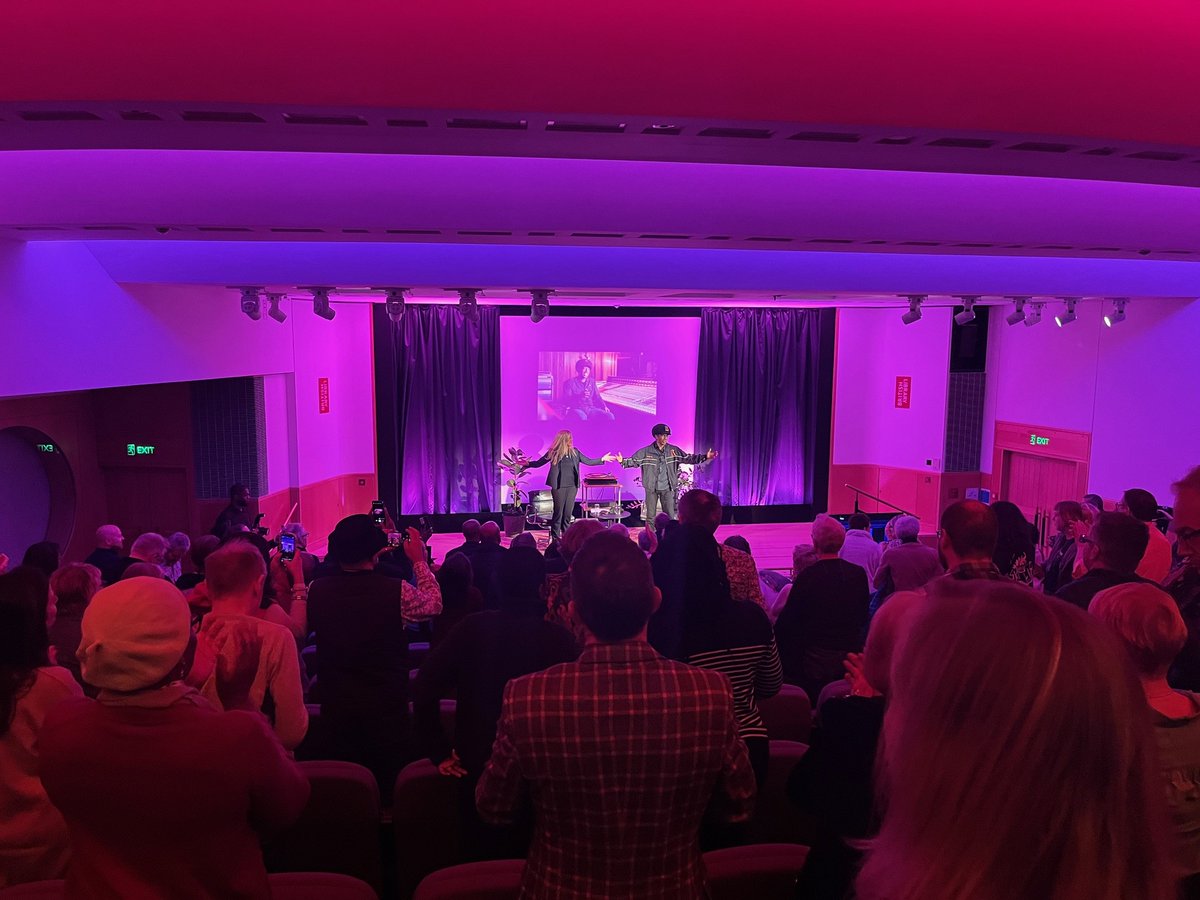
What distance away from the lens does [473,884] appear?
5.29 feet

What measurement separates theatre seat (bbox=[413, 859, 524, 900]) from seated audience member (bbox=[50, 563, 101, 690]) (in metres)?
1.98

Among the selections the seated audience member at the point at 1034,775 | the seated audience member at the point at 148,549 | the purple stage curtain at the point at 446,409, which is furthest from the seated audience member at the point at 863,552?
the purple stage curtain at the point at 446,409

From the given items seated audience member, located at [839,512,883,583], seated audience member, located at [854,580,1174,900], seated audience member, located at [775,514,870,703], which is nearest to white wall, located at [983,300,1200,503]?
seated audience member, located at [839,512,883,583]

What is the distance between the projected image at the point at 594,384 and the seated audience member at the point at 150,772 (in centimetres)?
1057

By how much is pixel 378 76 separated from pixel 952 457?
34.6 ft

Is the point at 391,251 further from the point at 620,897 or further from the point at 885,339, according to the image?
Answer: the point at 885,339

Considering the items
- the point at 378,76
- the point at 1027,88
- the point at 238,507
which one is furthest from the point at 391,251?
the point at 1027,88

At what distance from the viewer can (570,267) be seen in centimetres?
572

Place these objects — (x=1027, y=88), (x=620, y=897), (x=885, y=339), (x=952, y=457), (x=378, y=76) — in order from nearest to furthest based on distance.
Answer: (x=620, y=897)
(x=378, y=76)
(x=1027, y=88)
(x=952, y=457)
(x=885, y=339)

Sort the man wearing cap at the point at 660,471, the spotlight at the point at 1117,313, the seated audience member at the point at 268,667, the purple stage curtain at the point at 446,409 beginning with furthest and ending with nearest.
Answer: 1. the purple stage curtain at the point at 446,409
2. the man wearing cap at the point at 660,471
3. the spotlight at the point at 1117,313
4. the seated audience member at the point at 268,667

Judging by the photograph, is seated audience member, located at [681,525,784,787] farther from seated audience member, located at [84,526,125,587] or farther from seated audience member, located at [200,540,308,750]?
seated audience member, located at [84,526,125,587]

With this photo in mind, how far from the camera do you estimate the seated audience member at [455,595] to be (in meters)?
3.41

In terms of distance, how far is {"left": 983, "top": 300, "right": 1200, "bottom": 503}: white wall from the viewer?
7406 mm

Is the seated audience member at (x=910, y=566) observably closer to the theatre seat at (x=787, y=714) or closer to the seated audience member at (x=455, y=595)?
the theatre seat at (x=787, y=714)
